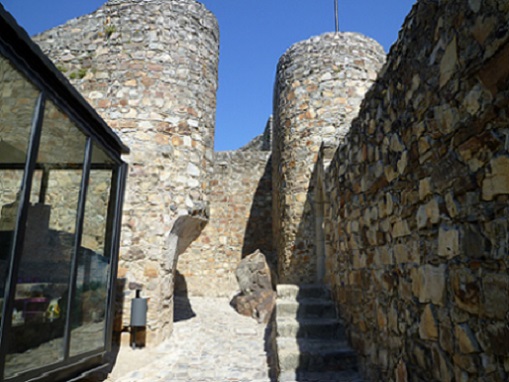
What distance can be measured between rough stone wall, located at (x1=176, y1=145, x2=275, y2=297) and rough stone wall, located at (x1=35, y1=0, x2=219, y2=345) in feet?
12.3

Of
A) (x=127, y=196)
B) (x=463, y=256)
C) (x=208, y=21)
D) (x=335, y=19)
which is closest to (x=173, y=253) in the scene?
(x=127, y=196)

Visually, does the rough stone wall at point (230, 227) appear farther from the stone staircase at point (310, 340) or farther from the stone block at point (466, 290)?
the stone block at point (466, 290)

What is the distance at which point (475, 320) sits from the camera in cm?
151

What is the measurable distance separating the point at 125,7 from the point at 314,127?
3643 millimetres

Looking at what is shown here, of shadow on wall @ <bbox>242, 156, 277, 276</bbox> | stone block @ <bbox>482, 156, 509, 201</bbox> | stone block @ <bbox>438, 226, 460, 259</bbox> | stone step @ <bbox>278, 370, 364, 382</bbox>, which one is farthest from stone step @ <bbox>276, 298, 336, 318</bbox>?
shadow on wall @ <bbox>242, 156, 277, 276</bbox>

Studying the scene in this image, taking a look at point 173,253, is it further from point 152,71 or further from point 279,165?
point 279,165

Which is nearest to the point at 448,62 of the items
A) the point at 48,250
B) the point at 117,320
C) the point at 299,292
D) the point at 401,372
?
the point at 401,372

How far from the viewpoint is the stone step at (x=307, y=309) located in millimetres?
4473

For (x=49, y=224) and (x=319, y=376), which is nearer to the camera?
(x=49, y=224)

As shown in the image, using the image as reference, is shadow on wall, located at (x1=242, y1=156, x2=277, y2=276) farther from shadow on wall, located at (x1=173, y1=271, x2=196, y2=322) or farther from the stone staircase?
the stone staircase

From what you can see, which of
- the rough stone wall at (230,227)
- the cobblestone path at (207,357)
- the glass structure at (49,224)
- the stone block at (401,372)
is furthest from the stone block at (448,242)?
the rough stone wall at (230,227)

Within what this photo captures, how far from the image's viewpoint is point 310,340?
3975mm

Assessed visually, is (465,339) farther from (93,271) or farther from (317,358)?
(93,271)

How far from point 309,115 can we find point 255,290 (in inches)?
137
